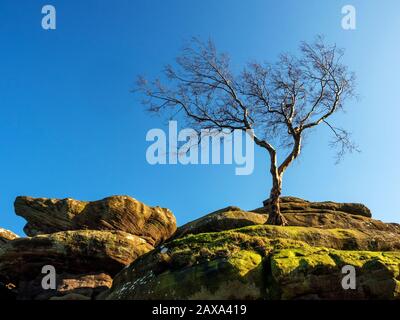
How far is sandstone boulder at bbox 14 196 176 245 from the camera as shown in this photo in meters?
35.5

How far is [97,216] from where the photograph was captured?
1400 inches

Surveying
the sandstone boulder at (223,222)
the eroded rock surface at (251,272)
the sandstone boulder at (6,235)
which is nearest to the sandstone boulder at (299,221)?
the sandstone boulder at (223,222)

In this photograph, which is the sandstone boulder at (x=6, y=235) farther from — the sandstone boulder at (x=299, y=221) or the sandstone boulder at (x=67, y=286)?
the sandstone boulder at (x=299, y=221)

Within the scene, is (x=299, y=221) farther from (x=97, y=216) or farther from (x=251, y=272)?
(x=97, y=216)

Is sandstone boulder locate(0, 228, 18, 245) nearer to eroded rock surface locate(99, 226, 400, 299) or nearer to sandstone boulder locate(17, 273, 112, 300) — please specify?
sandstone boulder locate(17, 273, 112, 300)

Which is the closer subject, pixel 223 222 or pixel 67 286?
pixel 67 286

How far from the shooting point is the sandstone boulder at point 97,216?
35.5m

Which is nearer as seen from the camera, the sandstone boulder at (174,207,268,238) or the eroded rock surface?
the eroded rock surface

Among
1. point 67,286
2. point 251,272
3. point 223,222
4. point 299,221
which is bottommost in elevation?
point 67,286

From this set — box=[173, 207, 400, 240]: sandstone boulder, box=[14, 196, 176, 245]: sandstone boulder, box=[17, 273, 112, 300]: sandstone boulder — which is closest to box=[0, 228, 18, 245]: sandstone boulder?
box=[14, 196, 176, 245]: sandstone boulder

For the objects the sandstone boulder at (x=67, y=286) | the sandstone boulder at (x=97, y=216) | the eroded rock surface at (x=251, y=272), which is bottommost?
the sandstone boulder at (x=67, y=286)

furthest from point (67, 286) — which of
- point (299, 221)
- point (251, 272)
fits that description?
point (299, 221)
